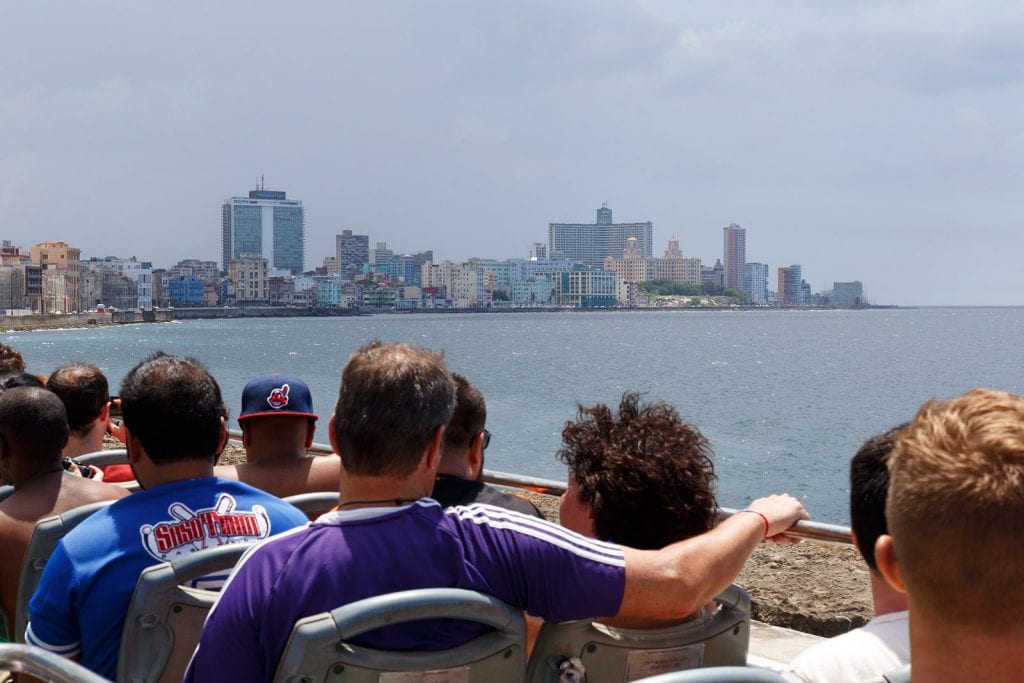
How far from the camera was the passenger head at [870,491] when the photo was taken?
212 cm

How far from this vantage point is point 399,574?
211 cm

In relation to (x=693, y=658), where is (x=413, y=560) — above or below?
above

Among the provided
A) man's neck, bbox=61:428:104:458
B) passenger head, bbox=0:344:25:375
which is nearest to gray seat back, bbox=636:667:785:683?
man's neck, bbox=61:428:104:458

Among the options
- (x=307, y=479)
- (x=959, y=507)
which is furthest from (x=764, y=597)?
(x=959, y=507)

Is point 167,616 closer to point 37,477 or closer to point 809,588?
point 37,477

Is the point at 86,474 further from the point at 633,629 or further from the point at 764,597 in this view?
the point at 764,597

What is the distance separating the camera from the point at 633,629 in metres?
2.24

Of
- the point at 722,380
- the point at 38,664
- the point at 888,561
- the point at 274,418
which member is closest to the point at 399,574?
the point at 38,664

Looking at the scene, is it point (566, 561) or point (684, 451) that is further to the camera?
point (684, 451)

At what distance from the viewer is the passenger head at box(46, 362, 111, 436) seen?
15.5 feet

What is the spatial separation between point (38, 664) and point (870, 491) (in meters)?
1.61

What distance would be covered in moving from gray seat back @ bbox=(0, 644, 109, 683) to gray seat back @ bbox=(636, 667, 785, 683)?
1083 millimetres

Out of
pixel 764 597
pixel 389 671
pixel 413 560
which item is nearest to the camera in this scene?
pixel 389 671

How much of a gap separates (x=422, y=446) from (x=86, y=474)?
7.96 feet
